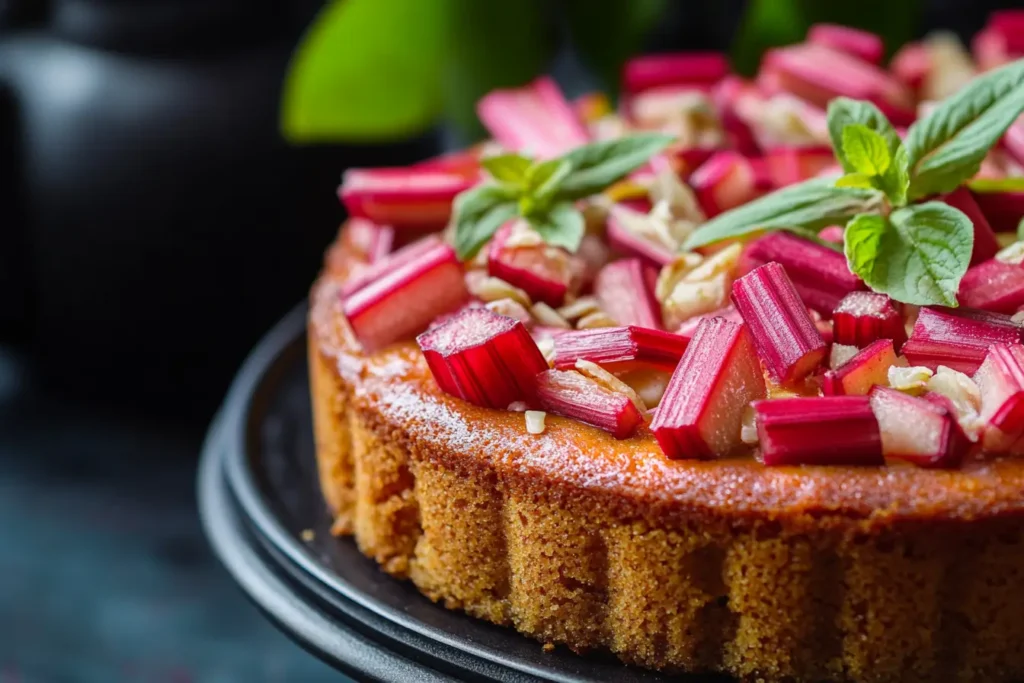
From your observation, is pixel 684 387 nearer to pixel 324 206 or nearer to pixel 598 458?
pixel 598 458

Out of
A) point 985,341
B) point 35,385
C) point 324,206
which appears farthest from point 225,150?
point 985,341

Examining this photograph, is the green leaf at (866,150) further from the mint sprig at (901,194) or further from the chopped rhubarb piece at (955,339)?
the chopped rhubarb piece at (955,339)

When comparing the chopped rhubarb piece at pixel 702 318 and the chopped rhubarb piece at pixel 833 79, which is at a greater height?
the chopped rhubarb piece at pixel 833 79

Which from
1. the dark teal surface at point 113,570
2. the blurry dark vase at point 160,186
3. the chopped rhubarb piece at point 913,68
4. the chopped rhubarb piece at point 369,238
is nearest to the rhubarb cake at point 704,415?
the chopped rhubarb piece at point 369,238

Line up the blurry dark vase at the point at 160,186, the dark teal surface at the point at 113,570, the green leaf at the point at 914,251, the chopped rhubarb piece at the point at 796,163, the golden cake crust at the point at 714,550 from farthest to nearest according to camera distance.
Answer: the blurry dark vase at the point at 160,186 → the dark teal surface at the point at 113,570 → the chopped rhubarb piece at the point at 796,163 → the green leaf at the point at 914,251 → the golden cake crust at the point at 714,550

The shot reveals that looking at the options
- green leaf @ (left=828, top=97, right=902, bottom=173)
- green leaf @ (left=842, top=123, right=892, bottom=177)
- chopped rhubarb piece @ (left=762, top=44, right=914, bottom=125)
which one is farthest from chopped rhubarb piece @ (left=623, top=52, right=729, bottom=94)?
green leaf @ (left=842, top=123, right=892, bottom=177)

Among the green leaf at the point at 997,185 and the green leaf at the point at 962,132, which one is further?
the green leaf at the point at 997,185
